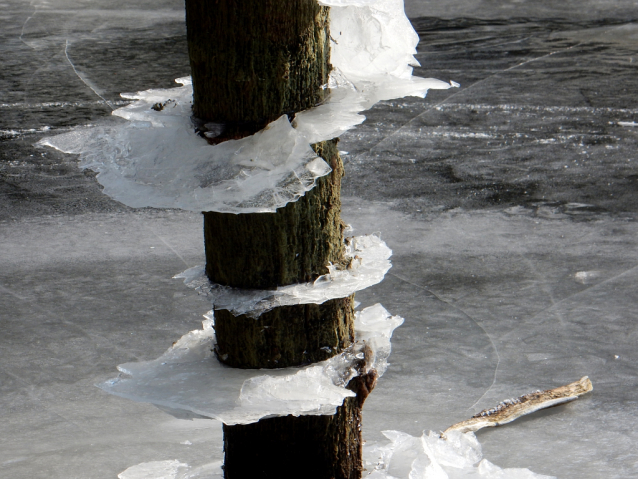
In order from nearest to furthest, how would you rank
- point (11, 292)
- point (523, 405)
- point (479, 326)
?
point (523, 405) → point (479, 326) → point (11, 292)

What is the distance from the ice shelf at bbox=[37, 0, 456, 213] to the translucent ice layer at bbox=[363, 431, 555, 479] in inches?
34.2

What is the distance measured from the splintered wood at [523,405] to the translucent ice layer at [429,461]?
15.1 inches

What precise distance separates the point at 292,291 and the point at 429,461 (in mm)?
686

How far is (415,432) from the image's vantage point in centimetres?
265

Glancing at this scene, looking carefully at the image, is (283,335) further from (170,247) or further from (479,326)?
(170,247)

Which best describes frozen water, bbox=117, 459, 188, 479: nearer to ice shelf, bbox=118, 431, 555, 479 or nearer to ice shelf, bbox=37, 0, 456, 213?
ice shelf, bbox=118, 431, 555, 479

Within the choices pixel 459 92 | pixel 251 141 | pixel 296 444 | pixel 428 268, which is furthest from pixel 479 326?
pixel 459 92

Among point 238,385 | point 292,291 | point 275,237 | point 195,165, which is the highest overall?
point 195,165

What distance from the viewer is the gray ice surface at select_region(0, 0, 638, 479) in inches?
106

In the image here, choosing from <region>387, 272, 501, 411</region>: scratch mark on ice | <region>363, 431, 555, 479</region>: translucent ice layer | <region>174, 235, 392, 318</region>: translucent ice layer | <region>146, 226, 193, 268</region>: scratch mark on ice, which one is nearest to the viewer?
<region>174, 235, 392, 318</region>: translucent ice layer

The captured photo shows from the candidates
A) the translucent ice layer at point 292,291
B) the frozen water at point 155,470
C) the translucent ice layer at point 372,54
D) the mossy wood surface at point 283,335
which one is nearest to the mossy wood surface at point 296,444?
the mossy wood surface at point 283,335

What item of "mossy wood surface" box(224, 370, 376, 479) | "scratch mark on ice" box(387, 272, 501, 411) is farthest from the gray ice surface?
"mossy wood surface" box(224, 370, 376, 479)

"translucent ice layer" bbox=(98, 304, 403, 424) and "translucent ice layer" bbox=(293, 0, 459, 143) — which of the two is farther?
"translucent ice layer" bbox=(293, 0, 459, 143)

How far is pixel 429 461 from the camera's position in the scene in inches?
80.8
